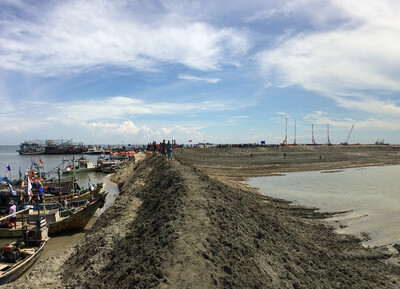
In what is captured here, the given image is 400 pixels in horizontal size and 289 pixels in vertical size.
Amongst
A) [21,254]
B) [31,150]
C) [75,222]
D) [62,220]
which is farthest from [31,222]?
[31,150]

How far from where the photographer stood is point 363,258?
35.4ft

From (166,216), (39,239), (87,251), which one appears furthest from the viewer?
(39,239)

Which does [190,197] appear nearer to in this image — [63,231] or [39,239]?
[39,239]

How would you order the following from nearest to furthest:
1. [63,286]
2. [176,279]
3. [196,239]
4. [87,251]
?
[176,279] → [196,239] → [63,286] → [87,251]

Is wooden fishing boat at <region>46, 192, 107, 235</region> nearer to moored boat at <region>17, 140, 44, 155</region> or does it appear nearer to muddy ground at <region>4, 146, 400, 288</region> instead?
muddy ground at <region>4, 146, 400, 288</region>

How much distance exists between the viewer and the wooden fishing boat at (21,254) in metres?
10.8

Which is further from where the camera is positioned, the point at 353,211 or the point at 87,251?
the point at 353,211

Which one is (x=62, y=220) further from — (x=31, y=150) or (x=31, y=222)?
(x=31, y=150)

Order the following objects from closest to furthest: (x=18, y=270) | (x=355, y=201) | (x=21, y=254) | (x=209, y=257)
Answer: (x=209, y=257), (x=18, y=270), (x=21, y=254), (x=355, y=201)

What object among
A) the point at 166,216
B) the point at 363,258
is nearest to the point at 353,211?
the point at 363,258

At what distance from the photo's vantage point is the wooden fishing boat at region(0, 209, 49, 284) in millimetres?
10805

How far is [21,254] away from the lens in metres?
12.2

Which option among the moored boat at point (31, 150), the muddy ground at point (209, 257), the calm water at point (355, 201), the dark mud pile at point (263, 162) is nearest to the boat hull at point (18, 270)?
the muddy ground at point (209, 257)

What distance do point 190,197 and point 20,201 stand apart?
57.7ft
